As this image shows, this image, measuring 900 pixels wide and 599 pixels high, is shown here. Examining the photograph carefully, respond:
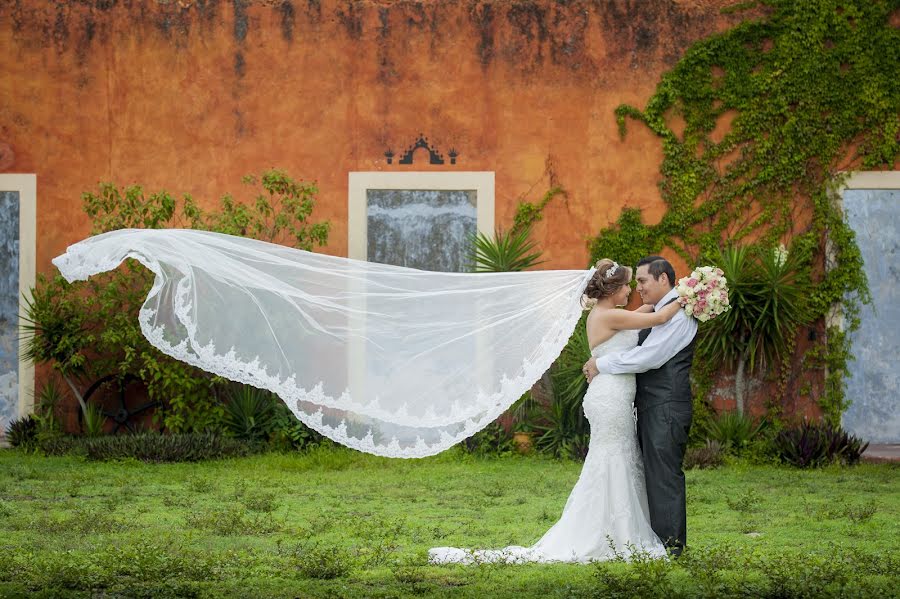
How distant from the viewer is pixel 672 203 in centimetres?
1192

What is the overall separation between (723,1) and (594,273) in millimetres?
6420

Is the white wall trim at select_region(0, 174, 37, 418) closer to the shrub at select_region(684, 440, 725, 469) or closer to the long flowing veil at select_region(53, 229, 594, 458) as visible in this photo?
the long flowing veil at select_region(53, 229, 594, 458)

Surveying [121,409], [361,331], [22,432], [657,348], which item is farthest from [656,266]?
[22,432]

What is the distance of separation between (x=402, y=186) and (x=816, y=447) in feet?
16.1

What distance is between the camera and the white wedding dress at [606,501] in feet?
20.4

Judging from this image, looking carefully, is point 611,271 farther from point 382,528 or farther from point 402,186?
point 402,186

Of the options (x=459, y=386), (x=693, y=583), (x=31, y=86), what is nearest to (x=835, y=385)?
(x=459, y=386)

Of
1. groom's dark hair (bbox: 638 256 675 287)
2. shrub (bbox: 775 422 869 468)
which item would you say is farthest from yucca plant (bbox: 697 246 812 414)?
groom's dark hair (bbox: 638 256 675 287)

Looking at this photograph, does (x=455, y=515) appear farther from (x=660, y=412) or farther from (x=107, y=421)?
(x=107, y=421)

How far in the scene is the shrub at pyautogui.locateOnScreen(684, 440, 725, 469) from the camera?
10.5 metres

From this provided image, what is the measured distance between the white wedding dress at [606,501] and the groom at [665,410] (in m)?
0.07

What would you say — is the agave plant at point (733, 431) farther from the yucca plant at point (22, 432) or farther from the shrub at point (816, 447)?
the yucca plant at point (22, 432)

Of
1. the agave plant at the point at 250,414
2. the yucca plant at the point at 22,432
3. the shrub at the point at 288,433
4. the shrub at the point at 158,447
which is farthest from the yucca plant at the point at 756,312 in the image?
the yucca plant at the point at 22,432

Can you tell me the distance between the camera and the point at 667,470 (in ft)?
20.5
